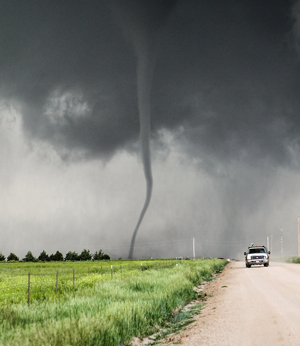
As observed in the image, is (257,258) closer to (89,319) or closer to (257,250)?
(257,250)

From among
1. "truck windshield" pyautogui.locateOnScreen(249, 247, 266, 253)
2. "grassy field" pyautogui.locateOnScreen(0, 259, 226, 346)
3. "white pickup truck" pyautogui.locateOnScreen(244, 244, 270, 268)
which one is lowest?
"white pickup truck" pyautogui.locateOnScreen(244, 244, 270, 268)

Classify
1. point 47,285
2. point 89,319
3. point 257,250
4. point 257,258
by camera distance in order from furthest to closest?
point 257,250
point 257,258
point 47,285
point 89,319

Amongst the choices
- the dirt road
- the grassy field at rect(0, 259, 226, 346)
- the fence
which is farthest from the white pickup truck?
the grassy field at rect(0, 259, 226, 346)

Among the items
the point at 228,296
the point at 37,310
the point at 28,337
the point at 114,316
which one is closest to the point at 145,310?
the point at 114,316

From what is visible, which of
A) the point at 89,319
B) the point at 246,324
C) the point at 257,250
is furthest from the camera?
the point at 257,250

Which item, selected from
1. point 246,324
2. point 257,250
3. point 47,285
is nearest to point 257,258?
point 257,250

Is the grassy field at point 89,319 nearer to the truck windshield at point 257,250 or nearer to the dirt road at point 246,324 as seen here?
the dirt road at point 246,324

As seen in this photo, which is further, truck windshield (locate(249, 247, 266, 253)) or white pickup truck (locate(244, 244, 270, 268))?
truck windshield (locate(249, 247, 266, 253))

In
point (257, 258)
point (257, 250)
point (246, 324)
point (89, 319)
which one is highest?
point (89, 319)

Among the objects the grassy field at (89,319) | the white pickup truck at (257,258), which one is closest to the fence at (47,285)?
the grassy field at (89,319)

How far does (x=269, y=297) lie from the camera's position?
1466cm

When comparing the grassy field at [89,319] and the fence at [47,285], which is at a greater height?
the grassy field at [89,319]

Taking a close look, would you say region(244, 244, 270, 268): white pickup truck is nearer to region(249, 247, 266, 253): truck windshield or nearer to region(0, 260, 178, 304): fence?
region(249, 247, 266, 253): truck windshield

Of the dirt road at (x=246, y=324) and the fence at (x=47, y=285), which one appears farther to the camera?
the fence at (x=47, y=285)
